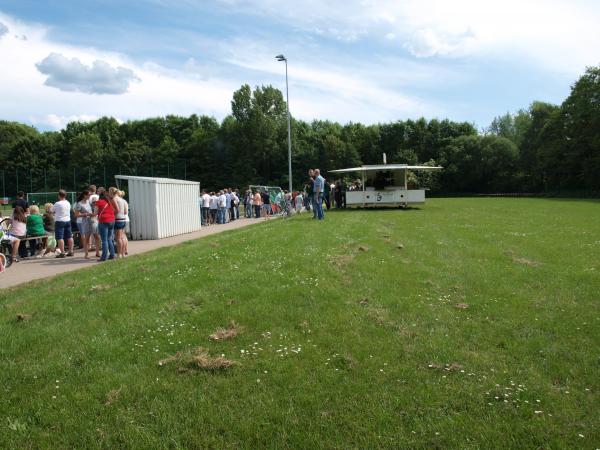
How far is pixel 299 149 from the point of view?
6669cm

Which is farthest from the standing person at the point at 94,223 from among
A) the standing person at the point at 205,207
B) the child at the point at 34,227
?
the standing person at the point at 205,207

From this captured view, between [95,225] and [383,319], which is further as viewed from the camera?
[95,225]

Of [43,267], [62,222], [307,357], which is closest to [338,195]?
[62,222]

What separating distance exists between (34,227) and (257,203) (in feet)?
53.9

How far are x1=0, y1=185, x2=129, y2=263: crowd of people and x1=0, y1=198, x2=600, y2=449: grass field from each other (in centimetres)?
353

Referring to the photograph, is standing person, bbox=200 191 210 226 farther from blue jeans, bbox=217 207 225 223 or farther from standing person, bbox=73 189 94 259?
standing person, bbox=73 189 94 259

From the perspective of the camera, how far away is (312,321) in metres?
6.10

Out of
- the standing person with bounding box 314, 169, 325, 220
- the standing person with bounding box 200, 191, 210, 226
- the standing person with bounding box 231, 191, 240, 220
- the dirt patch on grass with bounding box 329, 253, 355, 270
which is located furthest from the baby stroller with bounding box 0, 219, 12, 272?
the standing person with bounding box 231, 191, 240, 220

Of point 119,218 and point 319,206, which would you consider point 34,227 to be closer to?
point 119,218

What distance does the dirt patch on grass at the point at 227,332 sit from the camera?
18.4ft

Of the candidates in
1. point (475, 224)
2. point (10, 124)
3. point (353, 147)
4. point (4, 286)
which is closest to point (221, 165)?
point (353, 147)

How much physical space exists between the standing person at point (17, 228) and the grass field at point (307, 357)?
181 inches

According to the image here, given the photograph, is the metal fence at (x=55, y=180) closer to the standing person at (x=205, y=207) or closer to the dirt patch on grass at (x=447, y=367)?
the standing person at (x=205, y=207)

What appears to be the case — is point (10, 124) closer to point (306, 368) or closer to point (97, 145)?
point (97, 145)
